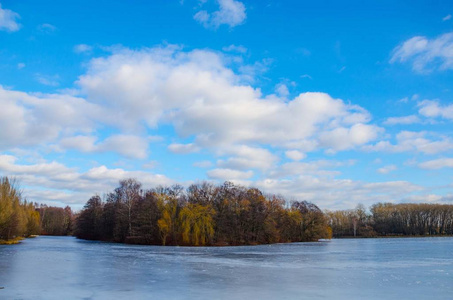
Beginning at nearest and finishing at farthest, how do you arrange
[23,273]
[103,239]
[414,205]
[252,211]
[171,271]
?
[23,273] → [171,271] → [252,211] → [103,239] → [414,205]

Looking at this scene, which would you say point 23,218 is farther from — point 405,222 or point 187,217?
point 405,222

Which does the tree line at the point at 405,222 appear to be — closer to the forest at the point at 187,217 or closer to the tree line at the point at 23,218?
the forest at the point at 187,217

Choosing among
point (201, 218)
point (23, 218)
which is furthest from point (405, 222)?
point (23, 218)

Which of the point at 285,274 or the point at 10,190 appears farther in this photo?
the point at 10,190

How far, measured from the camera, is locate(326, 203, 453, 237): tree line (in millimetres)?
119375

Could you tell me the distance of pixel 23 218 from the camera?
67750 millimetres

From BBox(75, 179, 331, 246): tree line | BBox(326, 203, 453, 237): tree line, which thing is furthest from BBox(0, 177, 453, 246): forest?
BBox(326, 203, 453, 237): tree line

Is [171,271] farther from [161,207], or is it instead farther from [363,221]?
[363,221]

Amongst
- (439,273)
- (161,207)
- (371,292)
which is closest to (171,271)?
(371,292)

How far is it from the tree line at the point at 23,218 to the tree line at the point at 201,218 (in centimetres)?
1433

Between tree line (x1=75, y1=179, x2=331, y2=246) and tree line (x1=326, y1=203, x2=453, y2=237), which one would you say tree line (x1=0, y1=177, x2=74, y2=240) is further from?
tree line (x1=326, y1=203, x2=453, y2=237)

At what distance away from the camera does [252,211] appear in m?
67.4

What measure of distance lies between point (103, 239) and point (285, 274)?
221 feet

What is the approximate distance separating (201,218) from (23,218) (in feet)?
113
